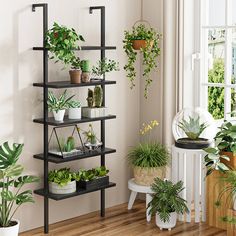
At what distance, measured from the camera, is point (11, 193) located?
13.3 ft

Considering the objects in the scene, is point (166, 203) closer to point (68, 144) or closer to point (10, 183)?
point (68, 144)

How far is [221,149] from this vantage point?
441cm

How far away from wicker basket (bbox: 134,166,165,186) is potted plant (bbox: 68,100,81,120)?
2.36ft

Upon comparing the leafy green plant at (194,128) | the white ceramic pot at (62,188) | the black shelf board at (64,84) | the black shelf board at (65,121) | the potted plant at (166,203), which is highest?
the black shelf board at (64,84)

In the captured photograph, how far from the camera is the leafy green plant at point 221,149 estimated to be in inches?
170

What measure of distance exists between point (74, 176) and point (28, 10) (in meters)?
1.31

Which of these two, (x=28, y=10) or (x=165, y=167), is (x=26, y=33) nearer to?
(x=28, y=10)

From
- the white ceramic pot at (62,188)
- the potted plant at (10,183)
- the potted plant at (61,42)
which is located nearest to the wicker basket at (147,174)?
the white ceramic pot at (62,188)

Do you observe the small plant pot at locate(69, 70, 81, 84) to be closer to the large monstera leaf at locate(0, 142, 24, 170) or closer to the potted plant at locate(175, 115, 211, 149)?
the large monstera leaf at locate(0, 142, 24, 170)

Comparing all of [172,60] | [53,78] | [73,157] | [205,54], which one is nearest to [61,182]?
[73,157]

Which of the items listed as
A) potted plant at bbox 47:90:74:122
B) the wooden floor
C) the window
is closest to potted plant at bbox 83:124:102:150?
potted plant at bbox 47:90:74:122

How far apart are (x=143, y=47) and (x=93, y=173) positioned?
1109 millimetres

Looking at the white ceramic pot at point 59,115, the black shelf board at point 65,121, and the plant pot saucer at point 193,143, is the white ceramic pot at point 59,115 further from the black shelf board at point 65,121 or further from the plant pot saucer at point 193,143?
the plant pot saucer at point 193,143

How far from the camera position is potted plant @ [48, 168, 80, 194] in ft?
14.4
